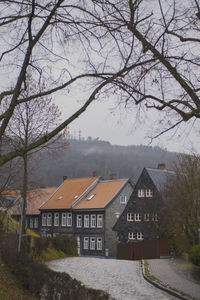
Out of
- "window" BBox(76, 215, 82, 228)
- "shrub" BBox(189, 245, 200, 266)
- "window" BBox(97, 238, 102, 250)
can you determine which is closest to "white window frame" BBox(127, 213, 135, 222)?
"window" BBox(97, 238, 102, 250)

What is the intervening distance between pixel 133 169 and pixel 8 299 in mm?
77029

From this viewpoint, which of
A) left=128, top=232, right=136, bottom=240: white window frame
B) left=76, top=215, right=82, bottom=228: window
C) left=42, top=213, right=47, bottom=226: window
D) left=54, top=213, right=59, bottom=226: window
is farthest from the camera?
left=42, top=213, right=47, bottom=226: window

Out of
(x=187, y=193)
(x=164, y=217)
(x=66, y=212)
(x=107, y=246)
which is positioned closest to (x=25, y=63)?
(x=187, y=193)

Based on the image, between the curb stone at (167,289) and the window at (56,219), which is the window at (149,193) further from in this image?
the curb stone at (167,289)

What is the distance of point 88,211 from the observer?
48.4 meters

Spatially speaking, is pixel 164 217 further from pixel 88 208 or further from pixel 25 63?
pixel 25 63

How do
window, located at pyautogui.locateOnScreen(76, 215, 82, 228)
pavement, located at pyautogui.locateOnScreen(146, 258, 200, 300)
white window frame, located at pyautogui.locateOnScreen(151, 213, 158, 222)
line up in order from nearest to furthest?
pavement, located at pyautogui.locateOnScreen(146, 258, 200, 300)
white window frame, located at pyautogui.locateOnScreen(151, 213, 158, 222)
window, located at pyautogui.locateOnScreen(76, 215, 82, 228)

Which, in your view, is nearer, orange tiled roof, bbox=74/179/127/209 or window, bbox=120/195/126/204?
orange tiled roof, bbox=74/179/127/209

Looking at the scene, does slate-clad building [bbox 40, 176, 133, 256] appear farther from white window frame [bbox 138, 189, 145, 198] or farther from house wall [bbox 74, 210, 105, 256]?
white window frame [bbox 138, 189, 145, 198]

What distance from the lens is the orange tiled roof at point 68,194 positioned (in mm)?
52156

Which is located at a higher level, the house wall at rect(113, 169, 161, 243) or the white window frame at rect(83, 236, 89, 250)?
the house wall at rect(113, 169, 161, 243)

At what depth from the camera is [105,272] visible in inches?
777

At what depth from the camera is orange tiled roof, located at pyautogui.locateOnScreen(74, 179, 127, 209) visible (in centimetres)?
4812

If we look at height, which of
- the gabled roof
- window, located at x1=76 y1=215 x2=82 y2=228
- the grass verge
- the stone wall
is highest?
the gabled roof
